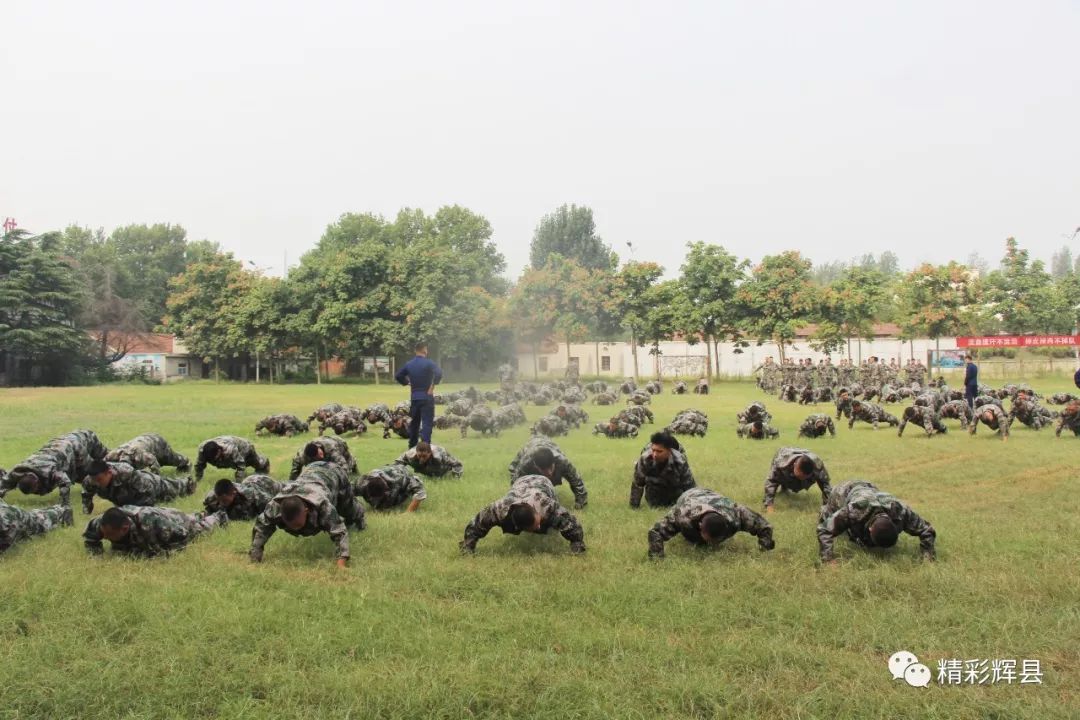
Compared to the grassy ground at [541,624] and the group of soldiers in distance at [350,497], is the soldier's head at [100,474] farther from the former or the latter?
the grassy ground at [541,624]

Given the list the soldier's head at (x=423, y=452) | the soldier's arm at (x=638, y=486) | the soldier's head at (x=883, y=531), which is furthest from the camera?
the soldier's head at (x=423, y=452)

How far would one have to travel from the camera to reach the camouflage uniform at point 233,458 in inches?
411

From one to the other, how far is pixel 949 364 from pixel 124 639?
45.9 metres

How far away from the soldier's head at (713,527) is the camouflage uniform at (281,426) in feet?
40.1

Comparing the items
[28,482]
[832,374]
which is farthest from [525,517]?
[832,374]

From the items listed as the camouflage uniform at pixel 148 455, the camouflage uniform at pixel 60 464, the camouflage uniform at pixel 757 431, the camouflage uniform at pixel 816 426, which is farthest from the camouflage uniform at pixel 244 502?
the camouflage uniform at pixel 816 426

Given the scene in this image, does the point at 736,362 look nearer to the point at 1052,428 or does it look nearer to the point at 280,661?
the point at 1052,428

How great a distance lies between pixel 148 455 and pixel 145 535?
13.4 ft

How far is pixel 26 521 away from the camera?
742cm

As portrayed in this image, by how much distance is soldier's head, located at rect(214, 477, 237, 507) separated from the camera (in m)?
8.13

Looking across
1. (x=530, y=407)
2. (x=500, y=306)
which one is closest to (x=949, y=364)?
(x=500, y=306)

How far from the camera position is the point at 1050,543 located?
6938 millimetres

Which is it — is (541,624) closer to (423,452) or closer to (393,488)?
(393,488)

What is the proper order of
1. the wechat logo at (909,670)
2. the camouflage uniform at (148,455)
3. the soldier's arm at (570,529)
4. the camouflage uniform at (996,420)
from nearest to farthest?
the wechat logo at (909,670) → the soldier's arm at (570,529) → the camouflage uniform at (148,455) → the camouflage uniform at (996,420)
